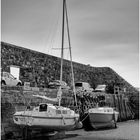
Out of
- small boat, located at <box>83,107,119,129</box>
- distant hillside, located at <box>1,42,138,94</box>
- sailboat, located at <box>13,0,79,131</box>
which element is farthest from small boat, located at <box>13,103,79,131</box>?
distant hillside, located at <box>1,42,138,94</box>

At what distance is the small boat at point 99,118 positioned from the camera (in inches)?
763

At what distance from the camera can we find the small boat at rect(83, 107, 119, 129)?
19391mm

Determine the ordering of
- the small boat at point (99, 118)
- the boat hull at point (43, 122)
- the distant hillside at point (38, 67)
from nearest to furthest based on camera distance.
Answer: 1. the boat hull at point (43, 122)
2. the small boat at point (99, 118)
3. the distant hillside at point (38, 67)

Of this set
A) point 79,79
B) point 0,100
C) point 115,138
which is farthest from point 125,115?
point 0,100

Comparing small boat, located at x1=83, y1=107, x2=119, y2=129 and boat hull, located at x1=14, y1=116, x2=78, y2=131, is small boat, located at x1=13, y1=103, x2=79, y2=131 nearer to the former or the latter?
Result: boat hull, located at x1=14, y1=116, x2=78, y2=131

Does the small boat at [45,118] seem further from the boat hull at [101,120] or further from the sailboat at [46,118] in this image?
the boat hull at [101,120]

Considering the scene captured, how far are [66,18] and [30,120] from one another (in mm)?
8721

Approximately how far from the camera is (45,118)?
48.0 feet

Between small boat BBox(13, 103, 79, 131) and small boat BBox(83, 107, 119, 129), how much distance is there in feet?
11.4

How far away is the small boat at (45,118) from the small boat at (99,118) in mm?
3465

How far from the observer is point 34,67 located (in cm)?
2608

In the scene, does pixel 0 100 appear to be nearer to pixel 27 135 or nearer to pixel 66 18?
pixel 27 135

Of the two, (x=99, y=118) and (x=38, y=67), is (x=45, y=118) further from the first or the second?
(x=38, y=67)

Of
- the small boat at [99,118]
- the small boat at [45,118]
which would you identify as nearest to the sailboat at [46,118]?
the small boat at [45,118]
